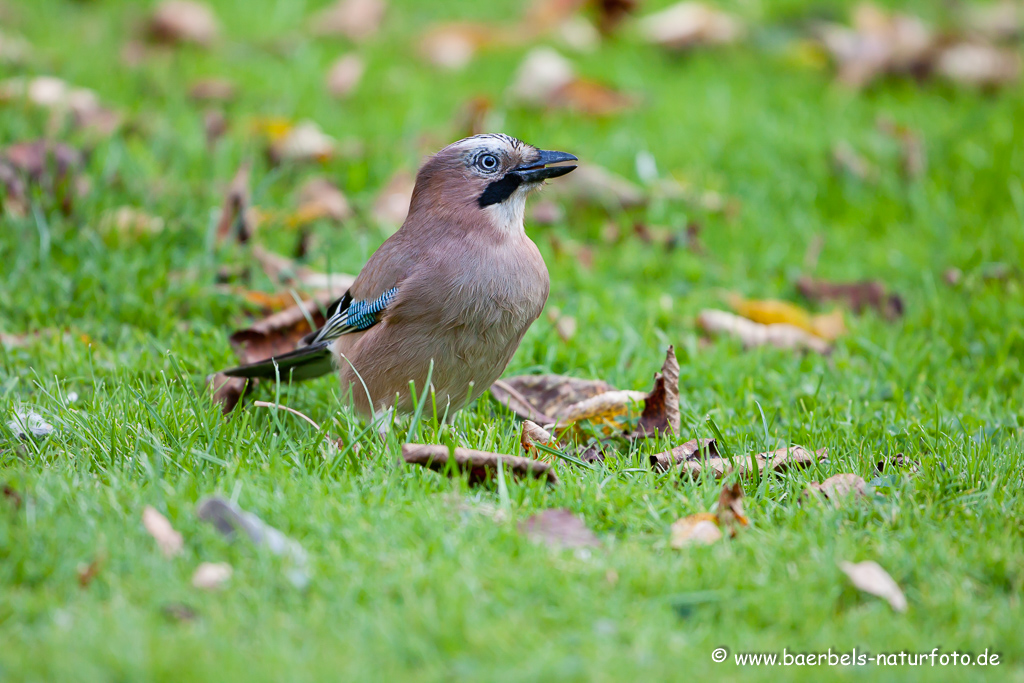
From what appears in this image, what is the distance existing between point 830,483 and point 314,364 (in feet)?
6.82

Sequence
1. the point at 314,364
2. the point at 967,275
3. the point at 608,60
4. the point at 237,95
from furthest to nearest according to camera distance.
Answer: the point at 608,60 → the point at 237,95 → the point at 967,275 → the point at 314,364

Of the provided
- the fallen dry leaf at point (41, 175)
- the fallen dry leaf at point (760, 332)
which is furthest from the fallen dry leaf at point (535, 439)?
Result: the fallen dry leaf at point (41, 175)

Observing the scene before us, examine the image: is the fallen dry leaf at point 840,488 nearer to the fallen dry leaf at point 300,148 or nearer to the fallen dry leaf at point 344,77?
the fallen dry leaf at point 300,148

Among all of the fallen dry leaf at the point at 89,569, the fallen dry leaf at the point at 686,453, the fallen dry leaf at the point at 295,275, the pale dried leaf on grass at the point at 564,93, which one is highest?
the pale dried leaf on grass at the point at 564,93

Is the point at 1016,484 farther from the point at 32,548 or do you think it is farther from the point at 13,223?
the point at 13,223

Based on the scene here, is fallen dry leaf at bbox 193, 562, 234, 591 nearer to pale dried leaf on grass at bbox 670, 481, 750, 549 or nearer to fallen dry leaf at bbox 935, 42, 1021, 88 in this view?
pale dried leaf on grass at bbox 670, 481, 750, 549

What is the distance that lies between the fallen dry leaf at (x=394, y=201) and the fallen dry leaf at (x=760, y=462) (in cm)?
265

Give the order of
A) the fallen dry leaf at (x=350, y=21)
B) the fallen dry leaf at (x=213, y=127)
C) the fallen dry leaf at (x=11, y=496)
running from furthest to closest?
1. the fallen dry leaf at (x=350, y=21)
2. the fallen dry leaf at (x=213, y=127)
3. the fallen dry leaf at (x=11, y=496)

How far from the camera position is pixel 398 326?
3756 millimetres

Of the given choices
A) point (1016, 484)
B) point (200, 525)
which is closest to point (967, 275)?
point (1016, 484)

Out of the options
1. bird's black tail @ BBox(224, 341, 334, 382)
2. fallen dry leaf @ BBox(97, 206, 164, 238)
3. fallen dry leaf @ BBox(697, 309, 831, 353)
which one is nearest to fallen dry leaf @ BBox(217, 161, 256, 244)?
fallen dry leaf @ BBox(97, 206, 164, 238)

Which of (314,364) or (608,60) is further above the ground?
(608,60)

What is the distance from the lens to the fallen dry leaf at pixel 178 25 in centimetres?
768

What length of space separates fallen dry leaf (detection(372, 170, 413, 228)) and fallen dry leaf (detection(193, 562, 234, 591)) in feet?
10.4
